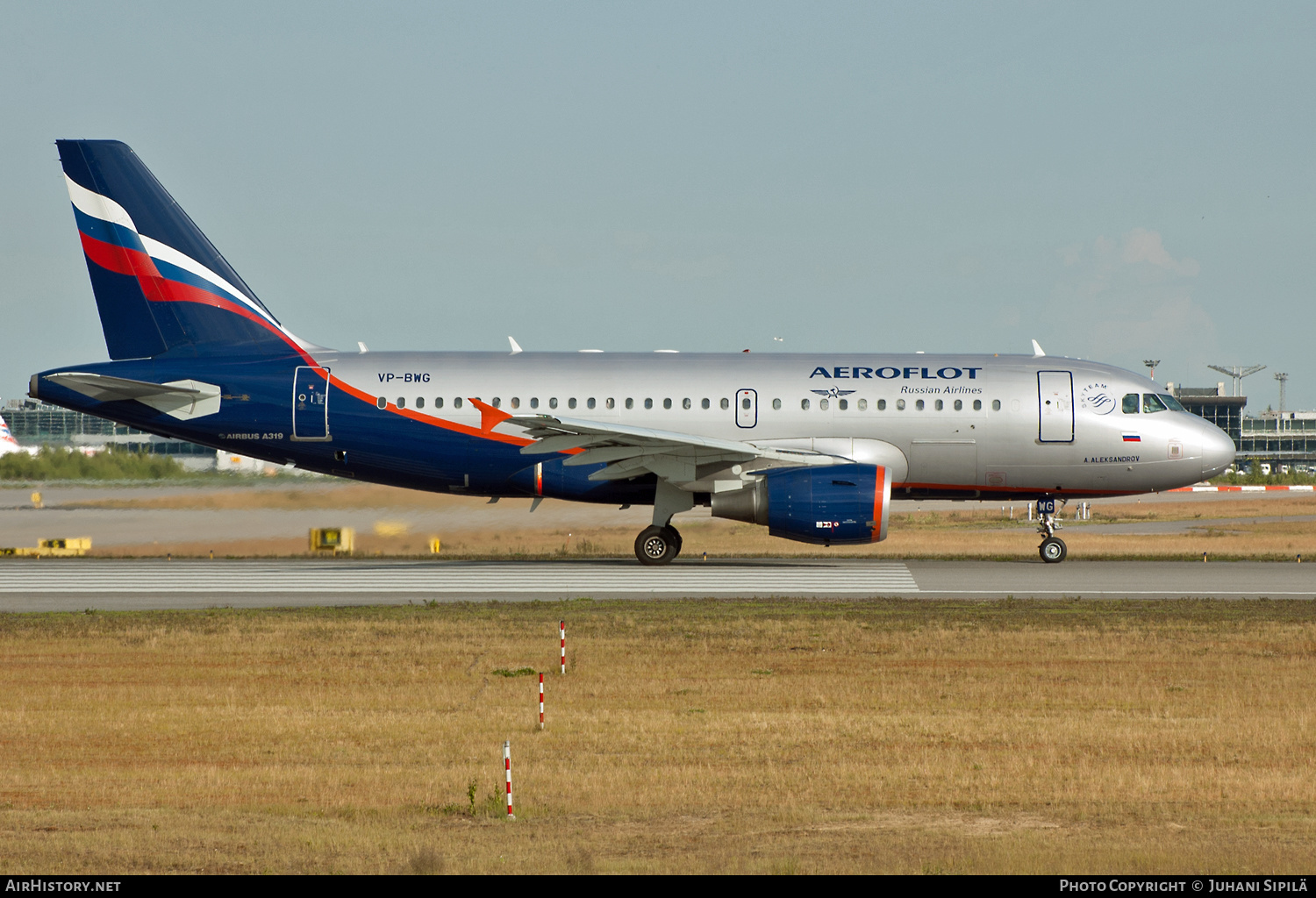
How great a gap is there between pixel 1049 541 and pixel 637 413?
997 centimetres

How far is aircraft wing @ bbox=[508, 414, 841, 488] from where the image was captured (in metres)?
26.3

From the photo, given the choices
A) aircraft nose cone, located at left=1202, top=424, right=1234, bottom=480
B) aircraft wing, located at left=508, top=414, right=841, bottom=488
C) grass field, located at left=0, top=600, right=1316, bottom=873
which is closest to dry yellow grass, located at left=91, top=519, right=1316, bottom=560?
aircraft nose cone, located at left=1202, top=424, right=1234, bottom=480

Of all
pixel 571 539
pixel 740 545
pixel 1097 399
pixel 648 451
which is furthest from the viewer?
pixel 571 539

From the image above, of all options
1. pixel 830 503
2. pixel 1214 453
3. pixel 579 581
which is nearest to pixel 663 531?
pixel 579 581

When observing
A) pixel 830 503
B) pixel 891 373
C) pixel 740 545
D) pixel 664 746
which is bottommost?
pixel 664 746

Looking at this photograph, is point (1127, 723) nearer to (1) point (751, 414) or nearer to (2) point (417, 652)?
(2) point (417, 652)

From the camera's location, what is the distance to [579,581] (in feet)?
83.3

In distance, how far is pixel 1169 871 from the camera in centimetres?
743

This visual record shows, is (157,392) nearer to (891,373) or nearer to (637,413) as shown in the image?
(637,413)

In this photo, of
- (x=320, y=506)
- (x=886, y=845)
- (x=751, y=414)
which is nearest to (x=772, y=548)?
(x=751, y=414)

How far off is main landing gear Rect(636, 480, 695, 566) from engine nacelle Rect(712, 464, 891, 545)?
221 cm

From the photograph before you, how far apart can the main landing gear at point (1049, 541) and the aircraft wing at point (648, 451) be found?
220 inches

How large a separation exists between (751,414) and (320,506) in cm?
1099

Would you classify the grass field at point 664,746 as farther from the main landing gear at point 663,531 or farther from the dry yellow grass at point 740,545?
the dry yellow grass at point 740,545
